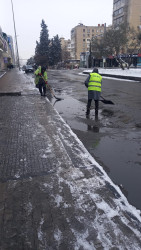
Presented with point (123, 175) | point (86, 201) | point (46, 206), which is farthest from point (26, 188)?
point (123, 175)

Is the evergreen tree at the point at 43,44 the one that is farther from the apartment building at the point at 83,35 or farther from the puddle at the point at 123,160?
the puddle at the point at 123,160

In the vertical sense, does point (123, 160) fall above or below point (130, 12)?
below

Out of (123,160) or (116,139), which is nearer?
(123,160)

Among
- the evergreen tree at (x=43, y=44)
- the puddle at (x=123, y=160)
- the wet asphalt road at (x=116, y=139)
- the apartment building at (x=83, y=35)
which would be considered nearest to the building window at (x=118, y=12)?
the evergreen tree at (x=43, y=44)

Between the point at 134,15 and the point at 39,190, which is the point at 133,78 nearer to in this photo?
the point at 39,190

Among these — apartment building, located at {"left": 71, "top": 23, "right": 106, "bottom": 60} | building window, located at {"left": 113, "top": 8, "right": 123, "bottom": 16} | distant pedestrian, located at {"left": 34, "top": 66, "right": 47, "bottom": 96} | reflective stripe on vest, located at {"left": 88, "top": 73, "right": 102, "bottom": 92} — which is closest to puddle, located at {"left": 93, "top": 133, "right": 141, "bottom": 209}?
reflective stripe on vest, located at {"left": 88, "top": 73, "right": 102, "bottom": 92}

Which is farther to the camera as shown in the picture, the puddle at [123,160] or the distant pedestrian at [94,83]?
the distant pedestrian at [94,83]

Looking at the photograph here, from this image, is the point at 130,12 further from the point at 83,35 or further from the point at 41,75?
the point at 41,75

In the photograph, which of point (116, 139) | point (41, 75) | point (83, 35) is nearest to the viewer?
point (116, 139)

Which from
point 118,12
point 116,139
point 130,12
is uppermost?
point 118,12

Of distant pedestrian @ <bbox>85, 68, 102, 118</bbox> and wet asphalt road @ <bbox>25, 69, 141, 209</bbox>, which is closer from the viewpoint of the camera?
wet asphalt road @ <bbox>25, 69, 141, 209</bbox>

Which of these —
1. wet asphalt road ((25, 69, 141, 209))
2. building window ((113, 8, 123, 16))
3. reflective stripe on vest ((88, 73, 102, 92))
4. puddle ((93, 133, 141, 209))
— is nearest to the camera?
puddle ((93, 133, 141, 209))

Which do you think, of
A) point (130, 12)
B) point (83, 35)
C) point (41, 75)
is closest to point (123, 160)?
point (41, 75)

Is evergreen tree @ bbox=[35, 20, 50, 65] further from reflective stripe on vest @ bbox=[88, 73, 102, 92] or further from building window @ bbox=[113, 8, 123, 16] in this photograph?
reflective stripe on vest @ bbox=[88, 73, 102, 92]
